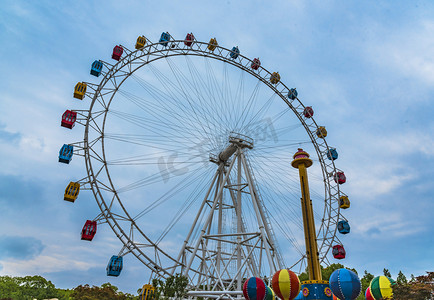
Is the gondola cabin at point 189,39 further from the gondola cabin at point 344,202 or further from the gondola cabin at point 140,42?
the gondola cabin at point 344,202

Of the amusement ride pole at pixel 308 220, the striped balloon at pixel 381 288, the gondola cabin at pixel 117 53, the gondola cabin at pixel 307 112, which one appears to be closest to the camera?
the striped balloon at pixel 381 288

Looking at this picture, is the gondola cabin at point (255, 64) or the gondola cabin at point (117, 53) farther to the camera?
the gondola cabin at point (255, 64)

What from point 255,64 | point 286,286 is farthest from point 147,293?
point 255,64

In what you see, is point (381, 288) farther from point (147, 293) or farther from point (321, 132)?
point (321, 132)

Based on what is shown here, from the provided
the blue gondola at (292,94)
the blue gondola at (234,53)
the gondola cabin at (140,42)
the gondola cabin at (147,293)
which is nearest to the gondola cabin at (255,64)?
the blue gondola at (234,53)

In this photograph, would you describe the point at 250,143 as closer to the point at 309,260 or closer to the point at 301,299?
the point at 309,260

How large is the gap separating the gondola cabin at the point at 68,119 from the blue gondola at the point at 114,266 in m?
10.2

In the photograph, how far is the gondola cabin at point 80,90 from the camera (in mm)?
25172

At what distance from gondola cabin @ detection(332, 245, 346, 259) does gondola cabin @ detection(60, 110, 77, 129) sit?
84.7 feet

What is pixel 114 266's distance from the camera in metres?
21.8

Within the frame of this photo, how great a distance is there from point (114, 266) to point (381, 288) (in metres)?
15.9

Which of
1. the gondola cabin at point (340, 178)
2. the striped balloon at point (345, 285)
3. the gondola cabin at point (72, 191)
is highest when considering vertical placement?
the gondola cabin at point (340, 178)

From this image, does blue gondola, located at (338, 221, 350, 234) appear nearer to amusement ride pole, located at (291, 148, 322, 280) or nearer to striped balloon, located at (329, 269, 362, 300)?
amusement ride pole, located at (291, 148, 322, 280)

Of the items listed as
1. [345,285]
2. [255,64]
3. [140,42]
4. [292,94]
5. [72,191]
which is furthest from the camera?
[292,94]
